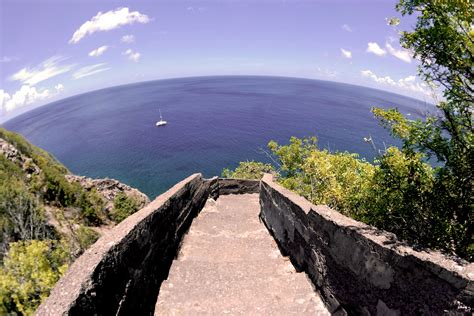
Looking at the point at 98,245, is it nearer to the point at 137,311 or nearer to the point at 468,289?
the point at 137,311

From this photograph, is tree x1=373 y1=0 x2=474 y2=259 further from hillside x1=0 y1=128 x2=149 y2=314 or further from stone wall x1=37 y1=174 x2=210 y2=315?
hillside x1=0 y1=128 x2=149 y2=314

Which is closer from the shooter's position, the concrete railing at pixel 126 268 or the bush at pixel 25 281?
the concrete railing at pixel 126 268

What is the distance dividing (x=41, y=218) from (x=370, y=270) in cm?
2781

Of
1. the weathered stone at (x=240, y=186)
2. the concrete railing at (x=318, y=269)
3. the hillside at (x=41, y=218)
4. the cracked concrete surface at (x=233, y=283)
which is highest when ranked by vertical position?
the concrete railing at (x=318, y=269)

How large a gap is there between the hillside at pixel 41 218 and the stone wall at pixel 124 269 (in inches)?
393

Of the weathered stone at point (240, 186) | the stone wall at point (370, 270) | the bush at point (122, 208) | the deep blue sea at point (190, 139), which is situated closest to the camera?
the stone wall at point (370, 270)

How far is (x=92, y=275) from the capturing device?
3.39 metres

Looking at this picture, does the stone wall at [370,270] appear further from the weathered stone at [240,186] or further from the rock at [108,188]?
the rock at [108,188]

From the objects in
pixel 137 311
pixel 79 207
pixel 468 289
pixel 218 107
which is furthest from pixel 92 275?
pixel 218 107

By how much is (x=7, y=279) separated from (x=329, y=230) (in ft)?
47.7

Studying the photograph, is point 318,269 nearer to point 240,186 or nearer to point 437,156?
point 437,156

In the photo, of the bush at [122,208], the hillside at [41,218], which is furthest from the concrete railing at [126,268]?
the bush at [122,208]

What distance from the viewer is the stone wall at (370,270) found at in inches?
116

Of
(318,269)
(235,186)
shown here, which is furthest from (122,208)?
(318,269)
